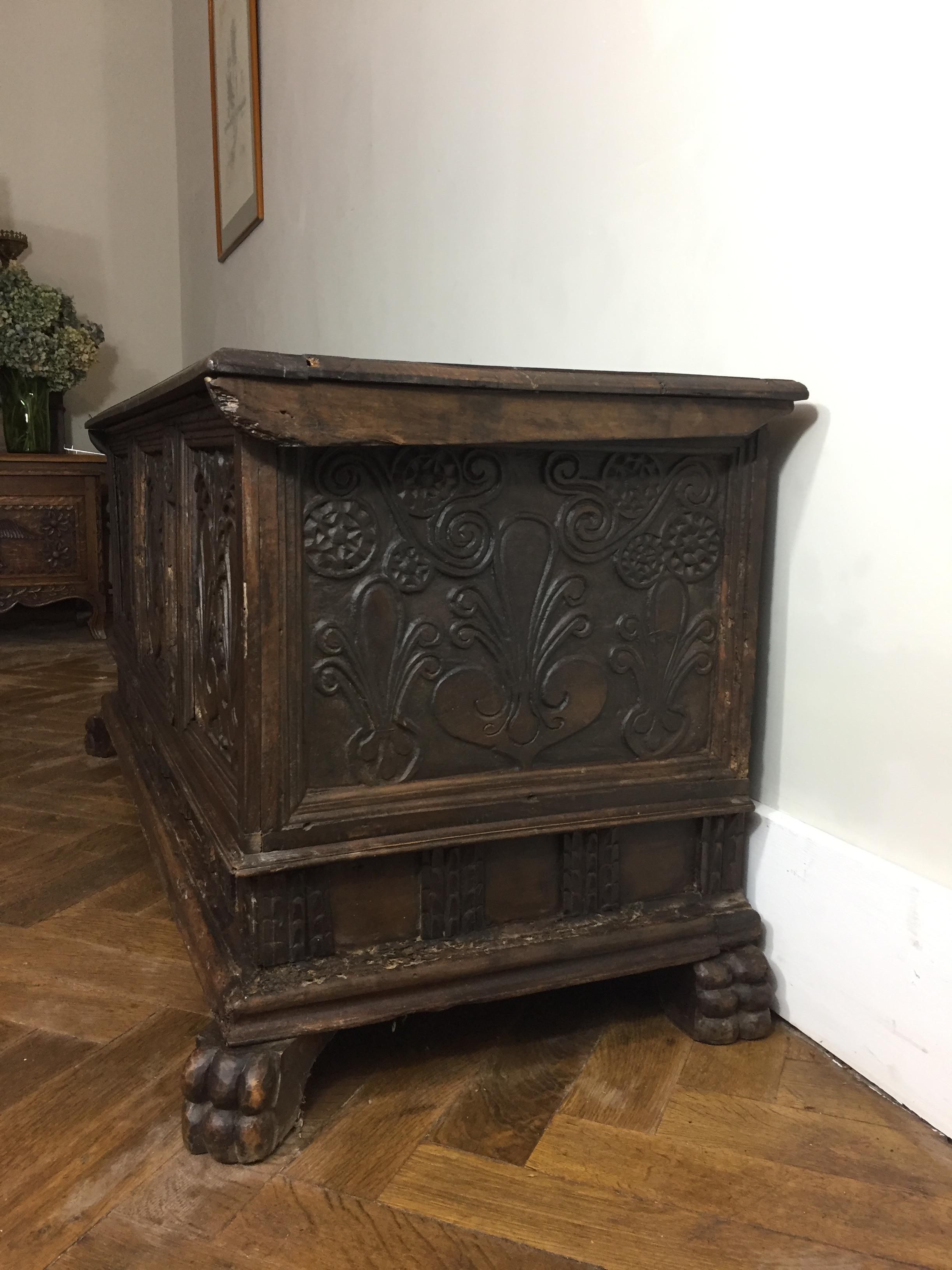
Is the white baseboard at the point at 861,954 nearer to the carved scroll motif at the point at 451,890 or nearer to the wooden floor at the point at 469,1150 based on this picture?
the wooden floor at the point at 469,1150

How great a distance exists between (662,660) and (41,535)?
299 centimetres

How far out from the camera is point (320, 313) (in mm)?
2590

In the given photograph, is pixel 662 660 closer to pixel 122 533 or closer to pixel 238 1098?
pixel 238 1098

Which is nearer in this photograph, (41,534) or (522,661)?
(522,661)

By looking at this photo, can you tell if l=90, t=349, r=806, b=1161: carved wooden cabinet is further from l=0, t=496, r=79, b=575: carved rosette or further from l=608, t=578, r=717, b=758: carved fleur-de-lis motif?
l=0, t=496, r=79, b=575: carved rosette

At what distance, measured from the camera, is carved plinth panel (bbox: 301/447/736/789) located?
0.98m

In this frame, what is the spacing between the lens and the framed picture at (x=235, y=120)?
115 inches

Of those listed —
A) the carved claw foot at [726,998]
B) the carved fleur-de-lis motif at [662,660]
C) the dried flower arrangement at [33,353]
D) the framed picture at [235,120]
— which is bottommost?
the carved claw foot at [726,998]

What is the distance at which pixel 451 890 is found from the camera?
1.06m

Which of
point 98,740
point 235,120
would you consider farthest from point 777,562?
point 235,120

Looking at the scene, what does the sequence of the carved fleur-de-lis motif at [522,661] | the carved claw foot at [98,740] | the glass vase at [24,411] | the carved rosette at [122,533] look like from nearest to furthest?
1. the carved fleur-de-lis motif at [522,661]
2. the carved rosette at [122,533]
3. the carved claw foot at [98,740]
4. the glass vase at [24,411]

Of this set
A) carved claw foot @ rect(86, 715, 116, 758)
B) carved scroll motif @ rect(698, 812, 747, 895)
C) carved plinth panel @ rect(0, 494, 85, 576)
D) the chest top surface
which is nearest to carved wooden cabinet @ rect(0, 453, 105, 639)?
carved plinth panel @ rect(0, 494, 85, 576)

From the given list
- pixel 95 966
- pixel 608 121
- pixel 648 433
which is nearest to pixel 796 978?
pixel 648 433

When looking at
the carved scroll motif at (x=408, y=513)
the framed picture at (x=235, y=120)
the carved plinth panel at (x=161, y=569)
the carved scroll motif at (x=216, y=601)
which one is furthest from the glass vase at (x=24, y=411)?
the carved scroll motif at (x=408, y=513)
